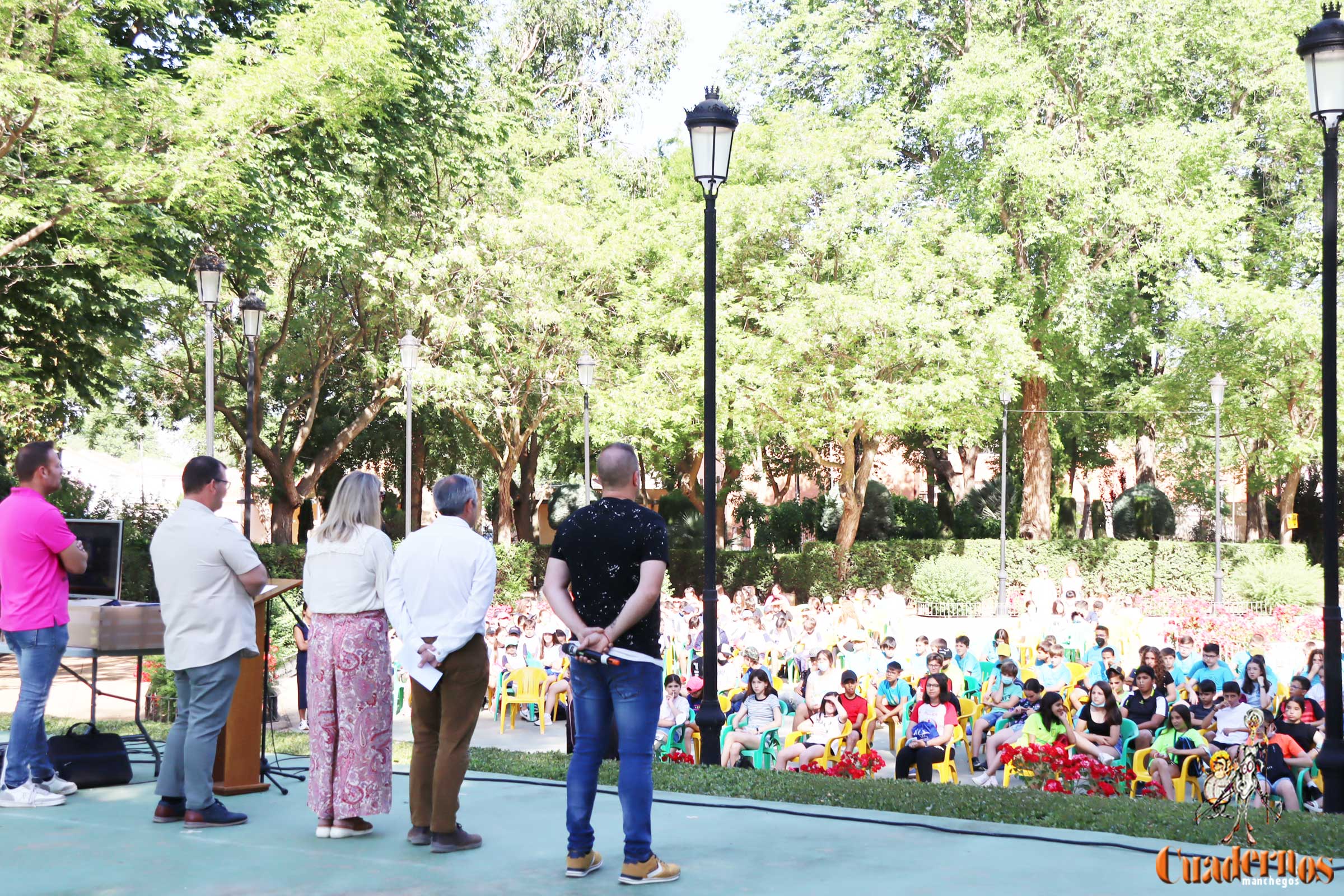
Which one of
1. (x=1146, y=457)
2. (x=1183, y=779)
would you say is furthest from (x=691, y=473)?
(x=1183, y=779)

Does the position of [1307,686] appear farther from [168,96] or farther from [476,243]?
[476,243]

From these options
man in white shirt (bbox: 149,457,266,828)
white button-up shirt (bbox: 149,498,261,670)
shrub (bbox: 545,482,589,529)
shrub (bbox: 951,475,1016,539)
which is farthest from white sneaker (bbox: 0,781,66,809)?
shrub (bbox: 545,482,589,529)

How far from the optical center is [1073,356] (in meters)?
30.5

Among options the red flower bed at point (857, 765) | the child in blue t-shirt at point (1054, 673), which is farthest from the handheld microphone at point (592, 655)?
the child in blue t-shirt at point (1054, 673)

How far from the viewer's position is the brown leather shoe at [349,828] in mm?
4973

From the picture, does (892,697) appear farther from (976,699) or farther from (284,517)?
(284,517)

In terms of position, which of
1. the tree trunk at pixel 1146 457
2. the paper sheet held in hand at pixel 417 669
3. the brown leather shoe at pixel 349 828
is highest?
the tree trunk at pixel 1146 457

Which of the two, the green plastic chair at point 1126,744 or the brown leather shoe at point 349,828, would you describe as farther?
the green plastic chair at point 1126,744

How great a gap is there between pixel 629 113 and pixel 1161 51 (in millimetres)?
14248

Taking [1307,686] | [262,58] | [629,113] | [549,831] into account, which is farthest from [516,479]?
[549,831]

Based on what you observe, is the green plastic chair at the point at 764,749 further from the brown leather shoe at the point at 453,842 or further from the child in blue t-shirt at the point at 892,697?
the brown leather shoe at the point at 453,842

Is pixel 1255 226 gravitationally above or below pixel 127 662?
above

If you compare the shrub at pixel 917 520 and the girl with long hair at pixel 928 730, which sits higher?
the shrub at pixel 917 520

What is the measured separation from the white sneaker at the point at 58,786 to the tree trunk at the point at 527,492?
27198 mm
